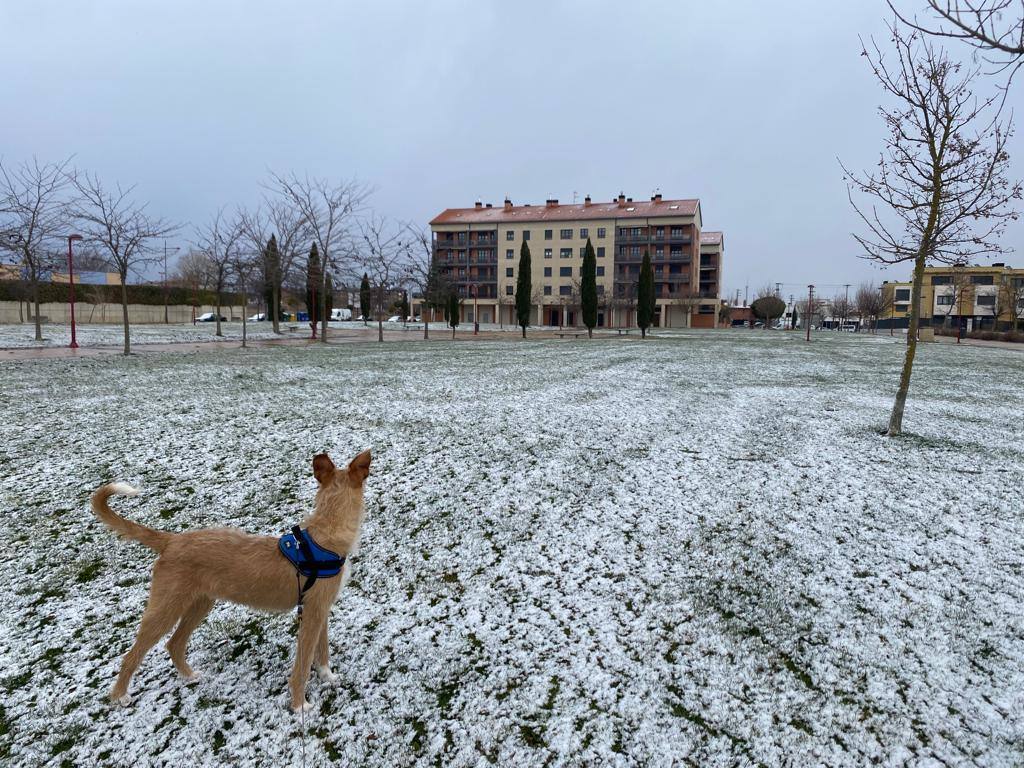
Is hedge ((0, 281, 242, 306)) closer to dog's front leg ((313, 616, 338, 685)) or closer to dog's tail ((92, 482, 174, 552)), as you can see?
dog's tail ((92, 482, 174, 552))

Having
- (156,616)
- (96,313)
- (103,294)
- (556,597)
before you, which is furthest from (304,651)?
(103,294)

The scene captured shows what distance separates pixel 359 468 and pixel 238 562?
2.44 feet

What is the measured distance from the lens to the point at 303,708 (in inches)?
107

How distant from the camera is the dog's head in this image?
2369 mm

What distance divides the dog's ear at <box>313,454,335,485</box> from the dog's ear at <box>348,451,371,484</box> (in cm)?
9

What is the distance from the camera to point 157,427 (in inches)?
300

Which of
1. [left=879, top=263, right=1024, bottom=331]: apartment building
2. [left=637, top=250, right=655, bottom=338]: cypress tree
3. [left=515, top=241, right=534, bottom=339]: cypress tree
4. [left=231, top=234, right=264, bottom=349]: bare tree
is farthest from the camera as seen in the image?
[left=879, top=263, right=1024, bottom=331]: apartment building

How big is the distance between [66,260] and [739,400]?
3017 centimetres

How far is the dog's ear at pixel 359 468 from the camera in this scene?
237cm

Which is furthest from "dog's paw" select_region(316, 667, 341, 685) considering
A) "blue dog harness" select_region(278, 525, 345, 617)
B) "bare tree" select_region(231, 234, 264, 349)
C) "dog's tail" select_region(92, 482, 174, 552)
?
"bare tree" select_region(231, 234, 264, 349)

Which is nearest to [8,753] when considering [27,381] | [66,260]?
[27,381]

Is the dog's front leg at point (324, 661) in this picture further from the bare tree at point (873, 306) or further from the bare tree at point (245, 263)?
the bare tree at point (873, 306)

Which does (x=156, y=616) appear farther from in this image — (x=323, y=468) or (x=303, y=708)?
(x=323, y=468)

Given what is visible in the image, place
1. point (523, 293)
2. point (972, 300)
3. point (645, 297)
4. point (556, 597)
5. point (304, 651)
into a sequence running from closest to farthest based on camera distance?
point (304, 651) → point (556, 597) → point (645, 297) → point (523, 293) → point (972, 300)
